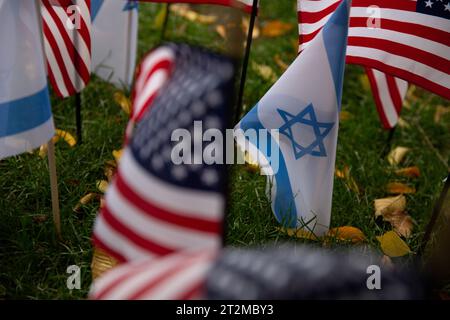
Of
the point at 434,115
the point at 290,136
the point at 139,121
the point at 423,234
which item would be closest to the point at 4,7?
the point at 139,121

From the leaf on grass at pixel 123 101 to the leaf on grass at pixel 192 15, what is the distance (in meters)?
1.17

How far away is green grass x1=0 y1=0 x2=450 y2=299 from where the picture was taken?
2174mm

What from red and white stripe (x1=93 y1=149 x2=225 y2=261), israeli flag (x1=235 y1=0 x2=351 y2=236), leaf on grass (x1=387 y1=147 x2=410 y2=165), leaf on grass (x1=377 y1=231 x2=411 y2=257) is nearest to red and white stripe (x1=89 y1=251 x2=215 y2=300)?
red and white stripe (x1=93 y1=149 x2=225 y2=261)

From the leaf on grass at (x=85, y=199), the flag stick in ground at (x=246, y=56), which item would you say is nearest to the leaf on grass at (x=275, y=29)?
the flag stick in ground at (x=246, y=56)

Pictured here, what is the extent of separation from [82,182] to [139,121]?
105 centimetres

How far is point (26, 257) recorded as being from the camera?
216 centimetres

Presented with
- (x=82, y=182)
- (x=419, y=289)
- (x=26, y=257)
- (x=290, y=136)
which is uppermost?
(x=290, y=136)

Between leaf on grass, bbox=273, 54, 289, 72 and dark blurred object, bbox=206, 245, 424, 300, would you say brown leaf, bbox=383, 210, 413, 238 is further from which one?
leaf on grass, bbox=273, 54, 289, 72

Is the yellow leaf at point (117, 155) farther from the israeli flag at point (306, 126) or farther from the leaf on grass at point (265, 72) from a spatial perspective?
the leaf on grass at point (265, 72)

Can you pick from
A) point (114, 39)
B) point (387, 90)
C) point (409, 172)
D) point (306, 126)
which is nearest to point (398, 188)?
point (409, 172)

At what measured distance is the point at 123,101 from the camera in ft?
10.2

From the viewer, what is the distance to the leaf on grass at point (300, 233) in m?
2.32

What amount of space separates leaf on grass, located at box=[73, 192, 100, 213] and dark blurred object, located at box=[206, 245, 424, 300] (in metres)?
1.15

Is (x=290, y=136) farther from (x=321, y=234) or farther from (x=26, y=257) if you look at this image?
(x=26, y=257)
